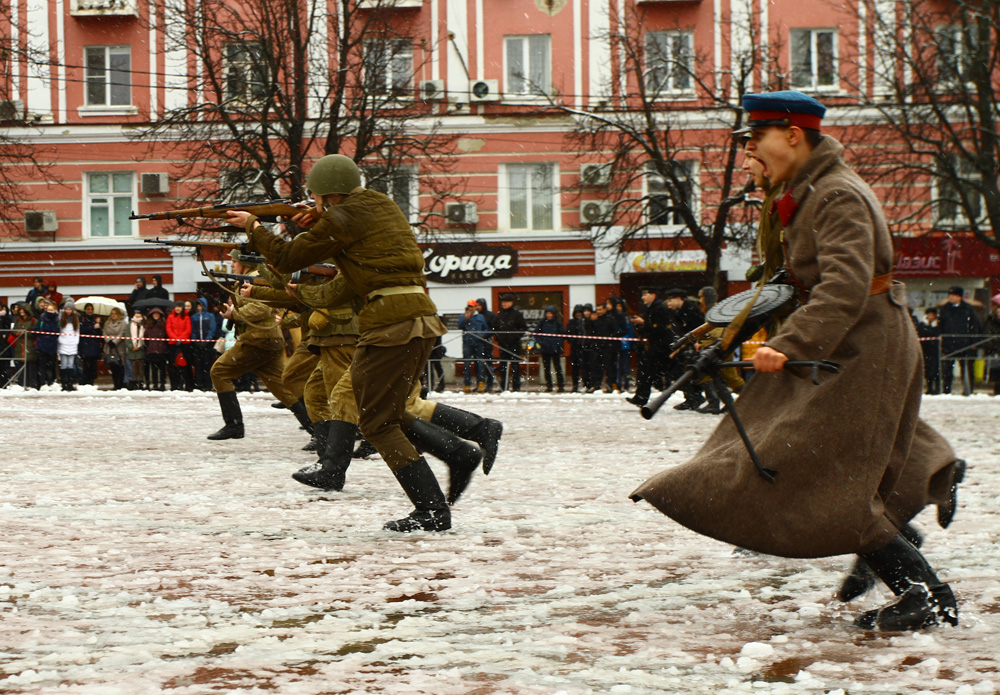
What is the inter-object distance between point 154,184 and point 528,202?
9016mm

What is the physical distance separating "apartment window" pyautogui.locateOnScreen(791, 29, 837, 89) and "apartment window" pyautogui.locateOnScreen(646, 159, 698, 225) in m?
3.30

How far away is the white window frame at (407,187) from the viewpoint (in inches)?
997

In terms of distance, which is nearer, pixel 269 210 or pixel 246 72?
pixel 269 210

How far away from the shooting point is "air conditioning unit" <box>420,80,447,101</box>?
31923mm

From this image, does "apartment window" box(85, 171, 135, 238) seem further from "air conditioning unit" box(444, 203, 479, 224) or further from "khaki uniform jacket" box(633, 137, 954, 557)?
"khaki uniform jacket" box(633, 137, 954, 557)

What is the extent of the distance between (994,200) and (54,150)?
2166cm

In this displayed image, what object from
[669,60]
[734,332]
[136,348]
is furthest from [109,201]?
[734,332]

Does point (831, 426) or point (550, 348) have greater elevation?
point (831, 426)

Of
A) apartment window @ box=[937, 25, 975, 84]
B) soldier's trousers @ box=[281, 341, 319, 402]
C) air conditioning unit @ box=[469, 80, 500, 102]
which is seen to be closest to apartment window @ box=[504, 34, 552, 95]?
air conditioning unit @ box=[469, 80, 500, 102]

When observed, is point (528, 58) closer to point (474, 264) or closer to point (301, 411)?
point (474, 264)

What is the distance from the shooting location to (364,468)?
32.8 ft

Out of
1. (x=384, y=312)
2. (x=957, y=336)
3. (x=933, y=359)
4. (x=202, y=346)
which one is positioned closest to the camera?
(x=384, y=312)

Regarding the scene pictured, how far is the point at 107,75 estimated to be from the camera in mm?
33062

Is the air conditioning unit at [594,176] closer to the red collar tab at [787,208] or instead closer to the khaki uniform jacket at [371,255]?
the khaki uniform jacket at [371,255]
